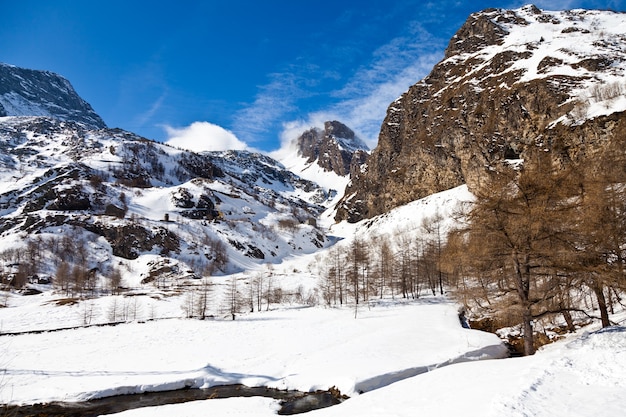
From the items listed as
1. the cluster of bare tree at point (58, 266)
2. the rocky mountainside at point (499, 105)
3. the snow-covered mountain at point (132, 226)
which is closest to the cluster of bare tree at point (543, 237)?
the cluster of bare tree at point (58, 266)

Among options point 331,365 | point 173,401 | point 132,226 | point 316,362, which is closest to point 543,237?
point 331,365

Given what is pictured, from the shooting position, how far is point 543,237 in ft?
42.5

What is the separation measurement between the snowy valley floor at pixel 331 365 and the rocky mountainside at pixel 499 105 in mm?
81996

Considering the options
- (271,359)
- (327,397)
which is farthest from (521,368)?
(271,359)

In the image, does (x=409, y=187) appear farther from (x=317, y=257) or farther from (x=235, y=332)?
(x=235, y=332)

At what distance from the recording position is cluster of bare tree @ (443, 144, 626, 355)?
1267 cm

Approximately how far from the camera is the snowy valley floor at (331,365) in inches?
339

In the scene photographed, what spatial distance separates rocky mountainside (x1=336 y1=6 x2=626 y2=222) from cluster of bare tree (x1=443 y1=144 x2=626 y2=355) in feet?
273

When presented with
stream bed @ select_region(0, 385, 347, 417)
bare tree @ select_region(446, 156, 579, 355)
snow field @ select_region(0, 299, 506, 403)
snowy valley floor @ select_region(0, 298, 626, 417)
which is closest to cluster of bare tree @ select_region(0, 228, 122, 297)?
snow field @ select_region(0, 299, 506, 403)

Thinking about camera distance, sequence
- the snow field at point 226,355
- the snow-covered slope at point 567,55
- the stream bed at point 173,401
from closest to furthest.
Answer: the stream bed at point 173,401 < the snow field at point 226,355 < the snow-covered slope at point 567,55

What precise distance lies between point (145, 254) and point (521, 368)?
11724 centimetres

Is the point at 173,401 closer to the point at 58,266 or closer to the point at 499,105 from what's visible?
the point at 58,266

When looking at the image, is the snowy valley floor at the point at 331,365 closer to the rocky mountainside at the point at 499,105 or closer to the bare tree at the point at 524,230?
the bare tree at the point at 524,230

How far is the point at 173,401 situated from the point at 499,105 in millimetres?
127370
